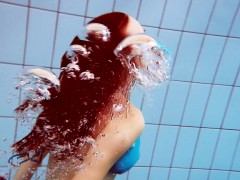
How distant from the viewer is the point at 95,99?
56 centimetres

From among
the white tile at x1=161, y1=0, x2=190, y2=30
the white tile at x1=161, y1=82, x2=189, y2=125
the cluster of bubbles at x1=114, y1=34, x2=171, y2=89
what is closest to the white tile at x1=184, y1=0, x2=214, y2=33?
the white tile at x1=161, y1=0, x2=190, y2=30

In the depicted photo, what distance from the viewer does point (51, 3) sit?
1022mm

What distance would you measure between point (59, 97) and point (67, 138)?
0.06 metres

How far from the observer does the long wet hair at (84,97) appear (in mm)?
550

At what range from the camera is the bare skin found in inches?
22.0

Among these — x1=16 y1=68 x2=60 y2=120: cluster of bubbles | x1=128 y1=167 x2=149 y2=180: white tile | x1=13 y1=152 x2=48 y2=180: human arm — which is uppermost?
x1=16 y1=68 x2=60 y2=120: cluster of bubbles

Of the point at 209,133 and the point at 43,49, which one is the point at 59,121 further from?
the point at 209,133

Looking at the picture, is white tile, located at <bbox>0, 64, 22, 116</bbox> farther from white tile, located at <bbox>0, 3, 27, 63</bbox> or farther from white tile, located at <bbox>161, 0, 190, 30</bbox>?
white tile, located at <bbox>161, 0, 190, 30</bbox>

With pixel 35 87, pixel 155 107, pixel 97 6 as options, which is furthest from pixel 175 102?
pixel 35 87

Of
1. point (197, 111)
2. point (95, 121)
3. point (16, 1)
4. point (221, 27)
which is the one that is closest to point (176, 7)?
point (221, 27)

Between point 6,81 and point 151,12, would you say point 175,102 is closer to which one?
point 151,12

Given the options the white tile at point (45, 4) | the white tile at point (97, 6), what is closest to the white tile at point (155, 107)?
the white tile at point (97, 6)

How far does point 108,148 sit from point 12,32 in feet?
1.91

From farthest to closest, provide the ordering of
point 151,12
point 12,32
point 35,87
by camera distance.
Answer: point 151,12 → point 12,32 → point 35,87
